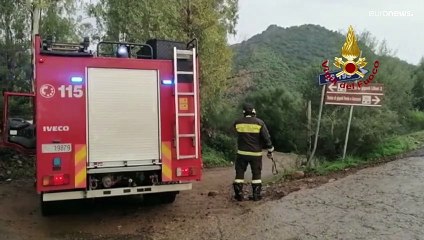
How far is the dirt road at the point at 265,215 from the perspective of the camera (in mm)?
5832

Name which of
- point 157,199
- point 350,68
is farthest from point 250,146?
point 350,68

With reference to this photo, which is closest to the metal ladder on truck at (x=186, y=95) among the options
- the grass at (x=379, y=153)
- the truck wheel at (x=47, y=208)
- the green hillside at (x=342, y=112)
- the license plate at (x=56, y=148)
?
the license plate at (x=56, y=148)

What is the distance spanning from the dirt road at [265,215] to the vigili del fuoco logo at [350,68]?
6.39 ft

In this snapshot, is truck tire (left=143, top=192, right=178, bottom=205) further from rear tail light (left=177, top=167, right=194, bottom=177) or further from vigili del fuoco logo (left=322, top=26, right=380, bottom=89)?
vigili del fuoco logo (left=322, top=26, right=380, bottom=89)

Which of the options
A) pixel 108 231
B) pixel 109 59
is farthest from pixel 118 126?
pixel 108 231

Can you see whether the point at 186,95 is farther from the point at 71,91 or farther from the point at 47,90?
the point at 47,90

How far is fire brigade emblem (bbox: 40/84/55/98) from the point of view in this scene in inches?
261

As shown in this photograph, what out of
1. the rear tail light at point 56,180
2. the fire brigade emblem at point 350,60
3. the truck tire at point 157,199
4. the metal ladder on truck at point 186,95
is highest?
the fire brigade emblem at point 350,60

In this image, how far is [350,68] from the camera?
10.8 m

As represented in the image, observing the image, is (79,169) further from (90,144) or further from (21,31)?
(21,31)

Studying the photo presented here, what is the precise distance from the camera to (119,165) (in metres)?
6.99

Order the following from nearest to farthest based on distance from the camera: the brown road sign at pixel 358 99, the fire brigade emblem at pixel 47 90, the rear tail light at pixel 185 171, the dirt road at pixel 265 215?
the dirt road at pixel 265 215 < the fire brigade emblem at pixel 47 90 < the rear tail light at pixel 185 171 < the brown road sign at pixel 358 99

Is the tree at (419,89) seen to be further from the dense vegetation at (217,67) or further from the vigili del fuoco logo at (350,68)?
the vigili del fuoco logo at (350,68)

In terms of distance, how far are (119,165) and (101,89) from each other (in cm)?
116
